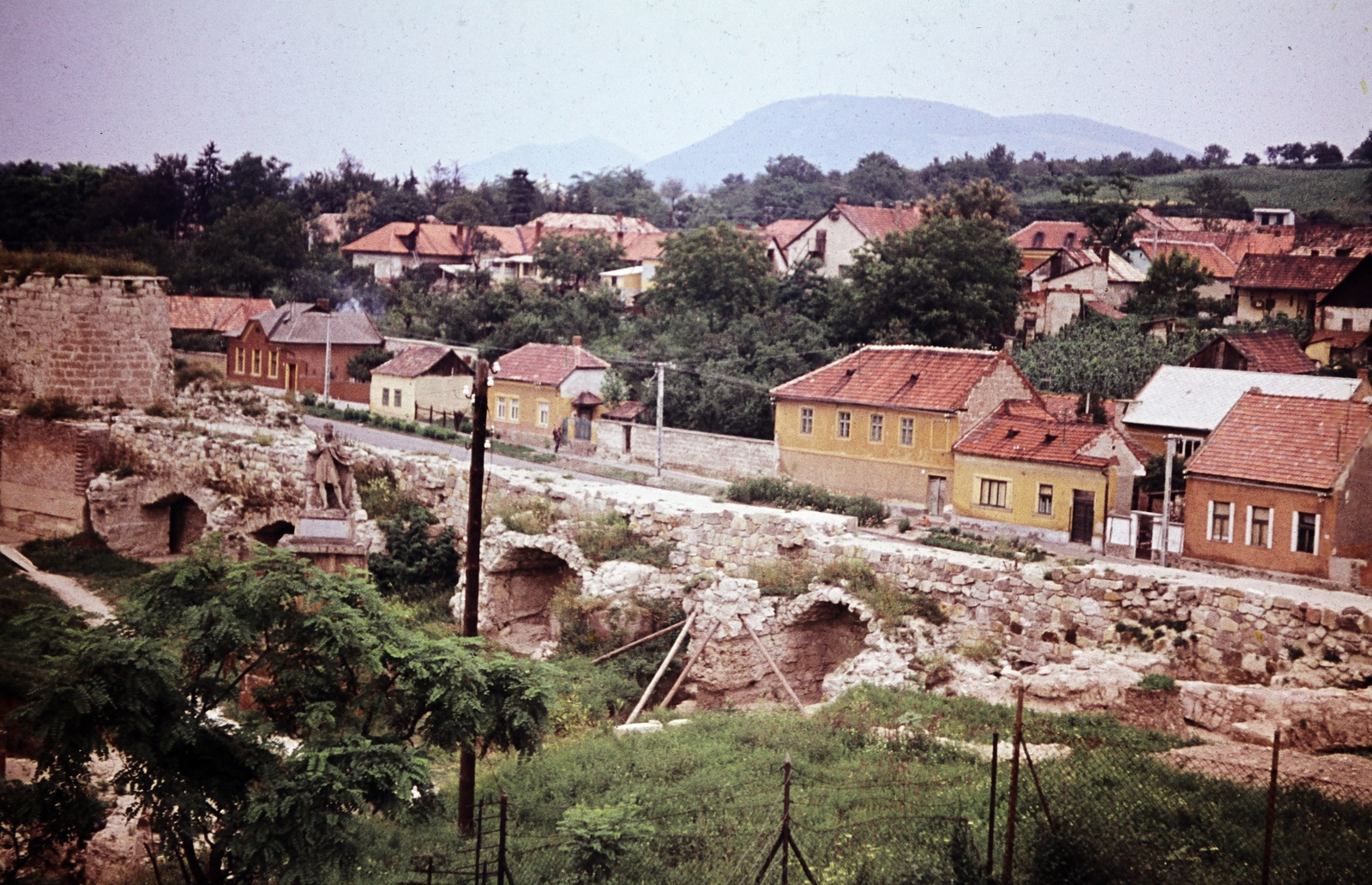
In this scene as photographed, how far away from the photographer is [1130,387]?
25.6 metres

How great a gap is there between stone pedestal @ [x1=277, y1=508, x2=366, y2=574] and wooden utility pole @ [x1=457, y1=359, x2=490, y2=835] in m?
5.01

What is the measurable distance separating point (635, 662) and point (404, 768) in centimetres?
767

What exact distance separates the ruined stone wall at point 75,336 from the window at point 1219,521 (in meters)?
18.2

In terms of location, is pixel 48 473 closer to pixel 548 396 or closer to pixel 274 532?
pixel 274 532

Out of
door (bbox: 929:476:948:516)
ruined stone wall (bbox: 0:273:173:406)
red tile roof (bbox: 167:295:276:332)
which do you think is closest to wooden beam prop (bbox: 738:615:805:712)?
door (bbox: 929:476:948:516)

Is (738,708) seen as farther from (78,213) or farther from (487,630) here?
(78,213)

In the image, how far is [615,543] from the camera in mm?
17500

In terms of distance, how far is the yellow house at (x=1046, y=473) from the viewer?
20812 mm

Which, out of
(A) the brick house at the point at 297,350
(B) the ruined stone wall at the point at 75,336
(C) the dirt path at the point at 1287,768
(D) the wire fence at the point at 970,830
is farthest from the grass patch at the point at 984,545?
(A) the brick house at the point at 297,350

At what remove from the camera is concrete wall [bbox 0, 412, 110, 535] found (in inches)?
762

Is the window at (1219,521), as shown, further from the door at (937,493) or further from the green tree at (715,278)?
the green tree at (715,278)

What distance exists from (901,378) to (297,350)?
1851cm

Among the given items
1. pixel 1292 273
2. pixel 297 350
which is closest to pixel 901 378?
pixel 1292 273

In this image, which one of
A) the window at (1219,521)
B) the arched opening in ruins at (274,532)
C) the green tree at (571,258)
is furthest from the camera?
the green tree at (571,258)
